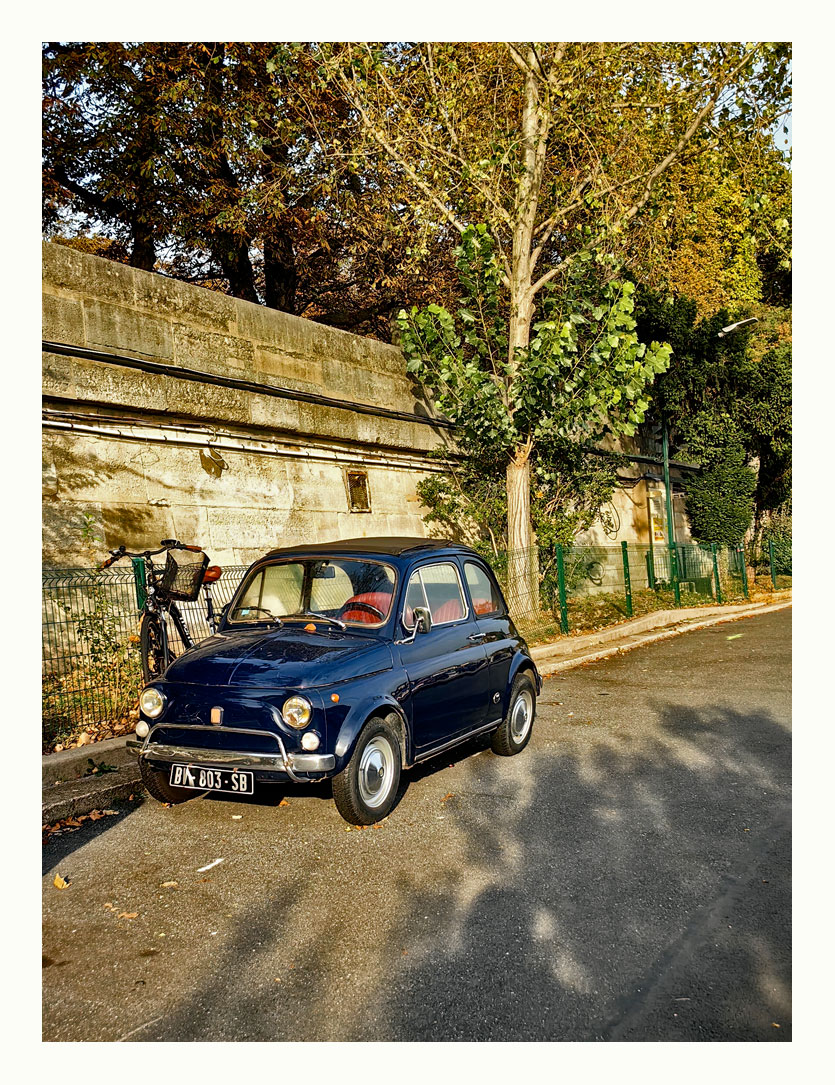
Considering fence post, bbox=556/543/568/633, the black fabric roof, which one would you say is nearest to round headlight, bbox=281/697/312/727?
the black fabric roof

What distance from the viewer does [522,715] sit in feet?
25.4

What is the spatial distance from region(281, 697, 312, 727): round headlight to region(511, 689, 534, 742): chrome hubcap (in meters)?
2.69

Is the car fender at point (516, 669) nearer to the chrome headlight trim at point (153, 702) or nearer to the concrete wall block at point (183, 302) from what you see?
the chrome headlight trim at point (153, 702)

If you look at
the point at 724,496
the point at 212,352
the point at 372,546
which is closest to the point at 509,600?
the point at 212,352

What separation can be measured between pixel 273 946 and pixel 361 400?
1082 cm

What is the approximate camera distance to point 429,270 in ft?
69.6

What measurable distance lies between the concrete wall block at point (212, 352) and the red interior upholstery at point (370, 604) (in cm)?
559

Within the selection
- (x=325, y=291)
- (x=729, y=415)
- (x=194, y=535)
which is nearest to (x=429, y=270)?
(x=325, y=291)

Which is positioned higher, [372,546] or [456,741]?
[372,546]

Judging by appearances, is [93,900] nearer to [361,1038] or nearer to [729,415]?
[361,1038]

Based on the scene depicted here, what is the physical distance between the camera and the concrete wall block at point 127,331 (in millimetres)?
9836

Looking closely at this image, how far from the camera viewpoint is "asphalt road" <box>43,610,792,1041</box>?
3.32m

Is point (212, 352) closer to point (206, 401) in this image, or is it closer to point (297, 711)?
point (206, 401)

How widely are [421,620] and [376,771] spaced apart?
122cm
